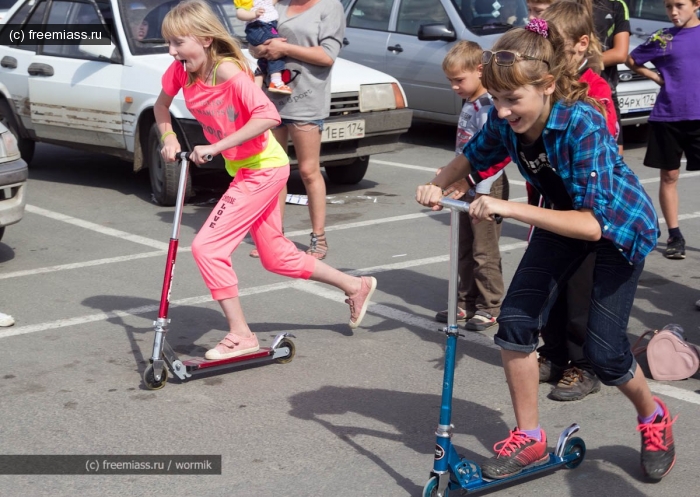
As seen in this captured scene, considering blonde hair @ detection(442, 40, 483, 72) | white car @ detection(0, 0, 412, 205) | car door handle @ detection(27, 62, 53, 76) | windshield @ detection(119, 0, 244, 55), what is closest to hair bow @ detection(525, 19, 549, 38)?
blonde hair @ detection(442, 40, 483, 72)

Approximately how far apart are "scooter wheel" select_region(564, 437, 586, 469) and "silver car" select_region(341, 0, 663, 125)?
766 centimetres

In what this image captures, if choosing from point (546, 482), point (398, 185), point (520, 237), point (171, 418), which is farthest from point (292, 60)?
point (546, 482)

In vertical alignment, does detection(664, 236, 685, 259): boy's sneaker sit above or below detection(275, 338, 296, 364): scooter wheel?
below

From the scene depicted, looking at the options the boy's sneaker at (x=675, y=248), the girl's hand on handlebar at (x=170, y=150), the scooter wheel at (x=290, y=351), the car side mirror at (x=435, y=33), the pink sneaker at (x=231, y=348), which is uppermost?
the girl's hand on handlebar at (x=170, y=150)

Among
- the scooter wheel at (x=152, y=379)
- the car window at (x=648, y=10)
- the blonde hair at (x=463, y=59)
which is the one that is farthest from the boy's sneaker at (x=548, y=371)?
the car window at (x=648, y=10)

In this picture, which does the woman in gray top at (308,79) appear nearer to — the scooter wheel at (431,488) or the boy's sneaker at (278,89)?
the boy's sneaker at (278,89)

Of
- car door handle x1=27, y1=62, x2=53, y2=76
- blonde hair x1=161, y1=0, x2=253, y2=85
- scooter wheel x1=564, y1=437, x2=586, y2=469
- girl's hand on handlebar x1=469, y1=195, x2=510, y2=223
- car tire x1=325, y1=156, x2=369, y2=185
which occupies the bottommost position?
car tire x1=325, y1=156, x2=369, y2=185

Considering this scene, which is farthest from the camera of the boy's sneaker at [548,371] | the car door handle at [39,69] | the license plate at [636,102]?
the license plate at [636,102]

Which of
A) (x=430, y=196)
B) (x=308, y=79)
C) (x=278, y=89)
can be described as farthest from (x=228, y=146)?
(x=308, y=79)

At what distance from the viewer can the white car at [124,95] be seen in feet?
29.5

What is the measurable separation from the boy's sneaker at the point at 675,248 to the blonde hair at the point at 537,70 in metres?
3.94

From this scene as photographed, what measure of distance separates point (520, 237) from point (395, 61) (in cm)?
467

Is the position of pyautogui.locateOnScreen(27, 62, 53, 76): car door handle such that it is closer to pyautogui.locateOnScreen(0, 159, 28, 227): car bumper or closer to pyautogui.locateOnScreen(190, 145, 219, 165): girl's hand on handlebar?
pyautogui.locateOnScreen(0, 159, 28, 227): car bumper

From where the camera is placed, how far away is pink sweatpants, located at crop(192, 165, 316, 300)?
4918mm
